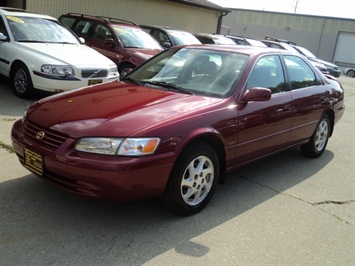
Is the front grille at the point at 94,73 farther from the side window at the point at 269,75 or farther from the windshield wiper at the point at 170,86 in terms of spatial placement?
the side window at the point at 269,75

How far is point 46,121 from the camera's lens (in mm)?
3438

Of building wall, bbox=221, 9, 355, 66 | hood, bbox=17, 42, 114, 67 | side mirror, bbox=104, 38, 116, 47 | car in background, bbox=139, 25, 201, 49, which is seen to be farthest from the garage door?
hood, bbox=17, 42, 114, 67

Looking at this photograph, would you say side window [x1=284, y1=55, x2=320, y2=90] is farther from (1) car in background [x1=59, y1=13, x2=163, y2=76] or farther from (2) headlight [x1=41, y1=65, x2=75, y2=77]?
(1) car in background [x1=59, y1=13, x2=163, y2=76]

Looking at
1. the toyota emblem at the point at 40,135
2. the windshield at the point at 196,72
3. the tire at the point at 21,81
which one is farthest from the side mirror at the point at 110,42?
the toyota emblem at the point at 40,135

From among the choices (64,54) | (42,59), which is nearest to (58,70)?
(42,59)

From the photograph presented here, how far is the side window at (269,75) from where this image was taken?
4.37m

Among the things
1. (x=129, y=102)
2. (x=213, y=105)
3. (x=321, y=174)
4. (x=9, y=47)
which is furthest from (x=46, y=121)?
(x=9, y=47)

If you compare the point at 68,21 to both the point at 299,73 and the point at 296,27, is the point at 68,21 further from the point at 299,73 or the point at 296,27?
the point at 296,27

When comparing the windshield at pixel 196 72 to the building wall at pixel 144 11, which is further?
the building wall at pixel 144 11

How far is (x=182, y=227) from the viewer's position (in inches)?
136

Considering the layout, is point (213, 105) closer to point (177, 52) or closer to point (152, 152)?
point (152, 152)

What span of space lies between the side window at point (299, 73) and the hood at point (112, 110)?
161 centimetres

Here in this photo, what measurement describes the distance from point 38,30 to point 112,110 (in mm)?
5399

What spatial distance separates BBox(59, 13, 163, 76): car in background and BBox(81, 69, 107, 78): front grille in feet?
5.21
